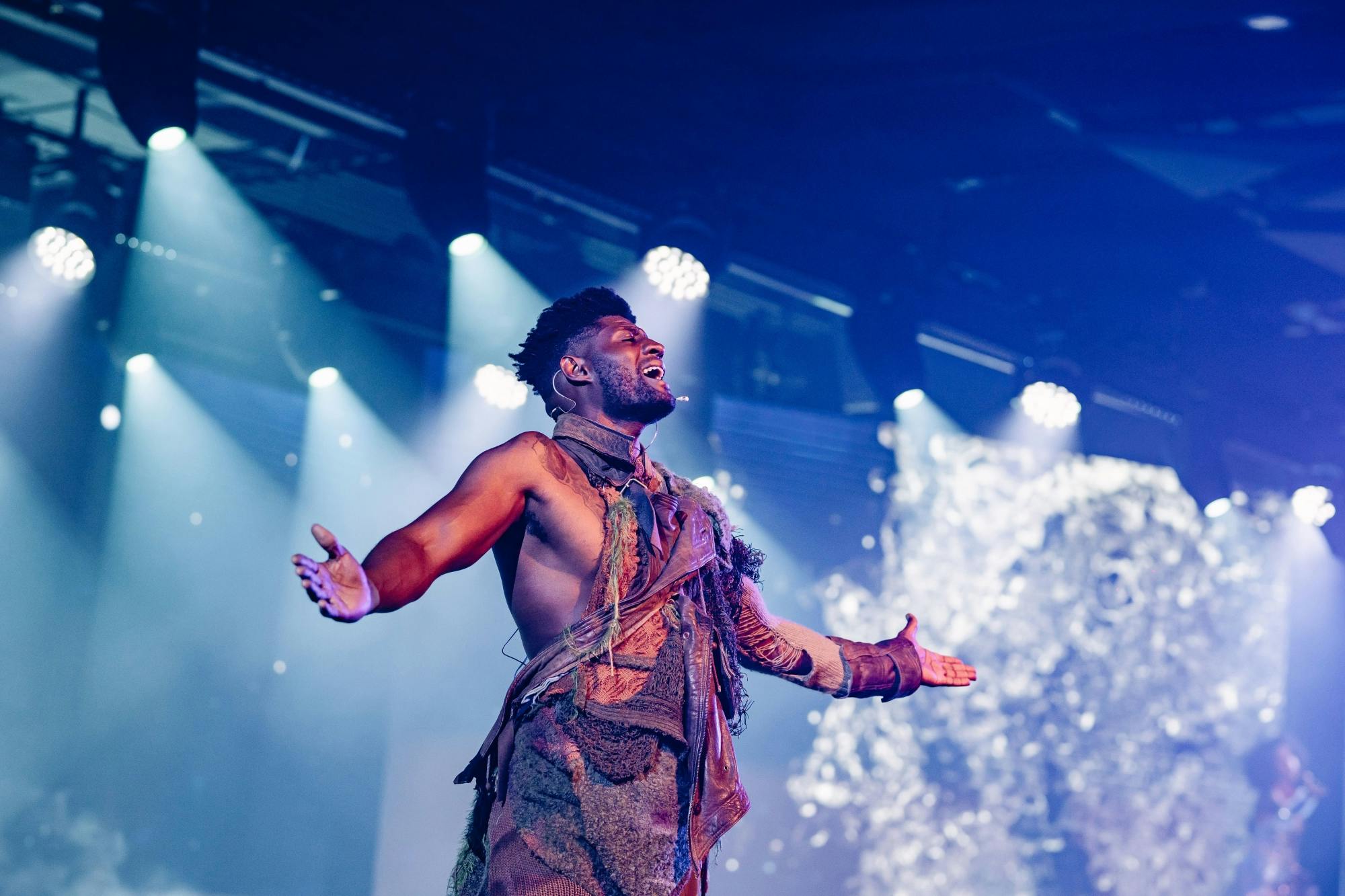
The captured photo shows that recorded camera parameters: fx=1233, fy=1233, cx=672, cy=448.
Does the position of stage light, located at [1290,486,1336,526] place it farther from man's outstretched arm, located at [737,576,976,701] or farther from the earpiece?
the earpiece

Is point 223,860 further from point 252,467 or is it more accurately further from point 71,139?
point 71,139

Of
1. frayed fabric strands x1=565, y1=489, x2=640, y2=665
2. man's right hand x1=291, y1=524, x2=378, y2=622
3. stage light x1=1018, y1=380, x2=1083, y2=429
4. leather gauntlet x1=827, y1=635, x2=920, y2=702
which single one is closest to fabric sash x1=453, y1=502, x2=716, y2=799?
frayed fabric strands x1=565, y1=489, x2=640, y2=665

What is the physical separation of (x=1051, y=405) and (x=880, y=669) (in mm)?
8343

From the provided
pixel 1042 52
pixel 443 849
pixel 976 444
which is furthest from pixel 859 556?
pixel 1042 52

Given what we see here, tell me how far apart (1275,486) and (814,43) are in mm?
8592

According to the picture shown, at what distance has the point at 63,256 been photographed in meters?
7.74

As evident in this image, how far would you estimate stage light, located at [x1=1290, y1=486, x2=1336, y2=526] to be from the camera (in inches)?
500

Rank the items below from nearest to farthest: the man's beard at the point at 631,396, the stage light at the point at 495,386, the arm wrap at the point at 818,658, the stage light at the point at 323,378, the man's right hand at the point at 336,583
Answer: the man's right hand at the point at 336,583 → the man's beard at the point at 631,396 → the arm wrap at the point at 818,658 → the stage light at the point at 495,386 → the stage light at the point at 323,378

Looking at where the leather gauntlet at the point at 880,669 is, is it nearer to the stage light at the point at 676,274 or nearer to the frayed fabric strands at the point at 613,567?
the frayed fabric strands at the point at 613,567

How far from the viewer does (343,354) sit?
9.02 m

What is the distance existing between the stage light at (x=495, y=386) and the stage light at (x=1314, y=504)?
8.52 metres

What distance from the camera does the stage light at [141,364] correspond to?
8.98 m

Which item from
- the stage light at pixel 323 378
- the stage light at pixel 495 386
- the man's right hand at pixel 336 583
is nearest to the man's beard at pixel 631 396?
the man's right hand at pixel 336 583

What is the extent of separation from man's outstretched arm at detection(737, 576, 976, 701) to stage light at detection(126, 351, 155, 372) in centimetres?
723
